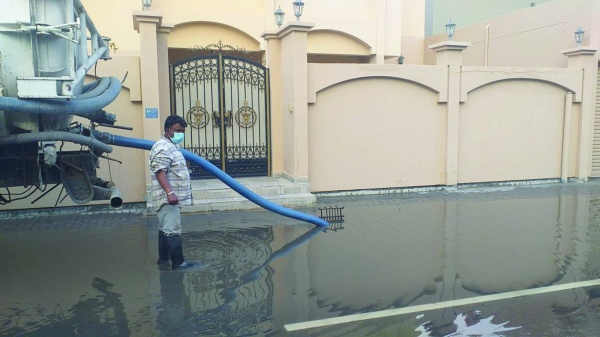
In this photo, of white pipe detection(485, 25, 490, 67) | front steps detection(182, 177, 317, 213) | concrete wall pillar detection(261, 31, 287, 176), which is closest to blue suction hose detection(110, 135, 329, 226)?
front steps detection(182, 177, 317, 213)

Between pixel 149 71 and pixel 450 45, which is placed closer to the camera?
pixel 149 71

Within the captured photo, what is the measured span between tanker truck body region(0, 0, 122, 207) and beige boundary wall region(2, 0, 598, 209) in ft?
12.6

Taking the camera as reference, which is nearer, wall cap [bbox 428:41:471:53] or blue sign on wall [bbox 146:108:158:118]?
blue sign on wall [bbox 146:108:158:118]

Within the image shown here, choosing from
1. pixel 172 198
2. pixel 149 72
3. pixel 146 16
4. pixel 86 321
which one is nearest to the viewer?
pixel 86 321

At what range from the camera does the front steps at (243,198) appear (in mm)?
9156

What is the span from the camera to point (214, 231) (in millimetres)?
7812

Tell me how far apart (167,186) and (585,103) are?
10658mm

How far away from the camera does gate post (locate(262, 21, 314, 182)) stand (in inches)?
388

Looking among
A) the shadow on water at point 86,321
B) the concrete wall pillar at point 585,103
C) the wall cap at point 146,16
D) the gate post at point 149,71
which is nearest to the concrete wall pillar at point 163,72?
the gate post at point 149,71

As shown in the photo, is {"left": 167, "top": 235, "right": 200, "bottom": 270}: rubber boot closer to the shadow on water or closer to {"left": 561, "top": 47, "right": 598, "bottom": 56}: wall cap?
the shadow on water

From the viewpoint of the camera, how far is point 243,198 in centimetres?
938

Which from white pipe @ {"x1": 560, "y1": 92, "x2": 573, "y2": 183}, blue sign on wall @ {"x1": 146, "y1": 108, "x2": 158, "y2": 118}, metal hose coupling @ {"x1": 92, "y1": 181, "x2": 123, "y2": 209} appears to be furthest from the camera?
white pipe @ {"x1": 560, "y1": 92, "x2": 573, "y2": 183}

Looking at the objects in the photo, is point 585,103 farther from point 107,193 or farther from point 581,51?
point 107,193

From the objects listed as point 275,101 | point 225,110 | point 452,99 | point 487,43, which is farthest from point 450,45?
point 487,43
